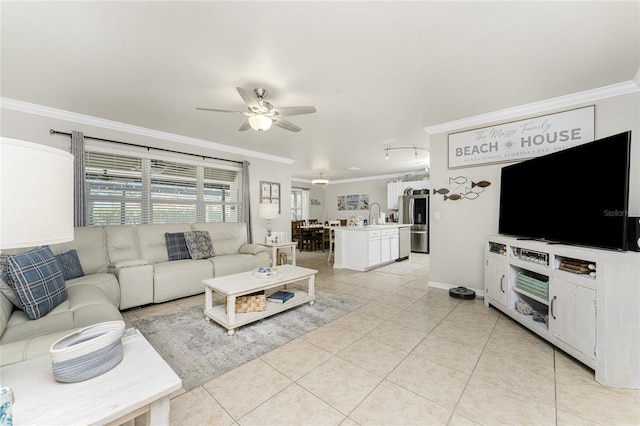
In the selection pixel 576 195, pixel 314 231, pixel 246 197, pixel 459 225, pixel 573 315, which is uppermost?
pixel 246 197

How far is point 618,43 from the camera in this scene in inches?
80.1

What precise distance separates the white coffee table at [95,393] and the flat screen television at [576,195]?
9.50ft

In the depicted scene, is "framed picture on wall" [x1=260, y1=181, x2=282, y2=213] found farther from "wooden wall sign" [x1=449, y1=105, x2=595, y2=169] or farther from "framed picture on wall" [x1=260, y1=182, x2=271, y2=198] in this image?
"wooden wall sign" [x1=449, y1=105, x2=595, y2=169]

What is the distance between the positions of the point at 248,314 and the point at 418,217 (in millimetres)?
6076

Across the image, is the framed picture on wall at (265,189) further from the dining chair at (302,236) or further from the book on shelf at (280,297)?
the book on shelf at (280,297)

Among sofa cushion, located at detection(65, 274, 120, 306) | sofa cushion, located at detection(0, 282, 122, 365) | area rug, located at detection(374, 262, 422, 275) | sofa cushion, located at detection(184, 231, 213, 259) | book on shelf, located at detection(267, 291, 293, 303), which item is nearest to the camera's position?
sofa cushion, located at detection(0, 282, 122, 365)

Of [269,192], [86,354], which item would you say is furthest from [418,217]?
[86,354]

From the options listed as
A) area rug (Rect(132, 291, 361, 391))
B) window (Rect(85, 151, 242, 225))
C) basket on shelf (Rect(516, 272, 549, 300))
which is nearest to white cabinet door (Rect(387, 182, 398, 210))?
window (Rect(85, 151, 242, 225))

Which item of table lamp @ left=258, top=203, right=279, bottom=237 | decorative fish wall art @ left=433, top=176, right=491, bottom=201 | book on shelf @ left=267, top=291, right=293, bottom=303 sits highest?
decorative fish wall art @ left=433, top=176, right=491, bottom=201

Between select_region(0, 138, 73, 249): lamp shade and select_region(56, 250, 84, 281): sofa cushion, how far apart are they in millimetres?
2881

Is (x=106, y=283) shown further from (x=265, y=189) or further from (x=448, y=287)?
(x=448, y=287)

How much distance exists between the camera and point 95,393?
915mm

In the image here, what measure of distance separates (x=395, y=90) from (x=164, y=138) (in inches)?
143

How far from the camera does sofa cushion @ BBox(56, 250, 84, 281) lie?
283 cm
